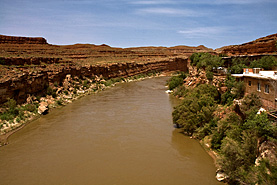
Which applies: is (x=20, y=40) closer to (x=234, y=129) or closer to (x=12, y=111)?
(x=12, y=111)

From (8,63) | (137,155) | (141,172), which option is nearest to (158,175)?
(141,172)

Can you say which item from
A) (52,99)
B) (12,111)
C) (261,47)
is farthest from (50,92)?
(261,47)

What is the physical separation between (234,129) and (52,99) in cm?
1968

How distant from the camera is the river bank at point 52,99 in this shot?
1753cm

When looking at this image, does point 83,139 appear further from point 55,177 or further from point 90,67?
point 90,67

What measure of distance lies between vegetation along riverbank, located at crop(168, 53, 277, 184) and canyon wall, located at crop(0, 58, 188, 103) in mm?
14102

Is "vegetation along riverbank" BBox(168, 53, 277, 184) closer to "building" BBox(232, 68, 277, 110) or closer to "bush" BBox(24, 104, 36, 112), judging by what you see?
"building" BBox(232, 68, 277, 110)

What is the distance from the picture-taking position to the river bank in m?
17.5

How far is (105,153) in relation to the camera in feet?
43.5

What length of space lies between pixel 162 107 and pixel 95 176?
43.8 ft

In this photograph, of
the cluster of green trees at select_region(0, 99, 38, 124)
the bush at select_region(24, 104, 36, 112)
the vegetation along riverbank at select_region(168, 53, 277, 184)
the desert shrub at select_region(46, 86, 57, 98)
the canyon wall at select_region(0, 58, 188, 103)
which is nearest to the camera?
the vegetation along riverbank at select_region(168, 53, 277, 184)

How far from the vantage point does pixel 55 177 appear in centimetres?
1108

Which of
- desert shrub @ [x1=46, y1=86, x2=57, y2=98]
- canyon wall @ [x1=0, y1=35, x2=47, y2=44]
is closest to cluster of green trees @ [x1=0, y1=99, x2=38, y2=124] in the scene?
desert shrub @ [x1=46, y1=86, x2=57, y2=98]

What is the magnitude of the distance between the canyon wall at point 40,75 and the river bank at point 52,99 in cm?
72
